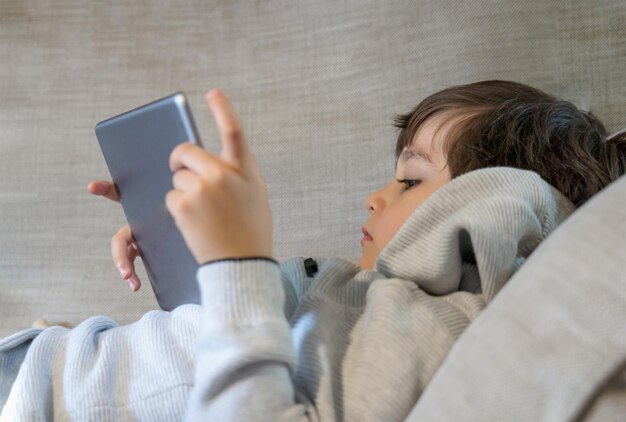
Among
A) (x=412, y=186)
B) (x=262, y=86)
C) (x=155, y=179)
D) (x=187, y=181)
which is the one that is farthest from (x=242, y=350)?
(x=262, y=86)

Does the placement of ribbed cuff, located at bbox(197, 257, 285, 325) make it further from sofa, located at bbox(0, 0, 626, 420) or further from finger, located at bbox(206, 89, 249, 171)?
sofa, located at bbox(0, 0, 626, 420)

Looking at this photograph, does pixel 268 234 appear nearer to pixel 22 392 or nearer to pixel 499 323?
pixel 499 323

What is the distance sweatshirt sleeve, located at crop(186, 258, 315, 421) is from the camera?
529 millimetres

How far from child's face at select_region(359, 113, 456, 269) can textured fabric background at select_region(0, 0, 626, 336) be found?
7.9 inches

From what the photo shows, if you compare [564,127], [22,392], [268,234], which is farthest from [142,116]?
[564,127]

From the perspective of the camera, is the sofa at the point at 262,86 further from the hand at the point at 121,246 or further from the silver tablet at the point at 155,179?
the silver tablet at the point at 155,179

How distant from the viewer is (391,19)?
3.73 ft

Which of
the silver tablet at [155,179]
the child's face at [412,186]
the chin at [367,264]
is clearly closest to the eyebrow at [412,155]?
the child's face at [412,186]

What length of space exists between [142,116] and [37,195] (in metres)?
0.51

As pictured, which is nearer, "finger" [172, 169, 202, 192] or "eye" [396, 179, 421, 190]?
"finger" [172, 169, 202, 192]

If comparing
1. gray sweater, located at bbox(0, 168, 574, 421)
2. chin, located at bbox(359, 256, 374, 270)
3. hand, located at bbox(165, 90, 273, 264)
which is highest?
hand, located at bbox(165, 90, 273, 264)

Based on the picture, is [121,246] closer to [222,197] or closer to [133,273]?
[133,273]

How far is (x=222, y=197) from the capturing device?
54 cm

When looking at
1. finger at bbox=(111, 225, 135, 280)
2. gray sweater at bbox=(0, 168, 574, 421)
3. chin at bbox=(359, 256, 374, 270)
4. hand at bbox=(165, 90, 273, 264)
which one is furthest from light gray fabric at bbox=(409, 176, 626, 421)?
finger at bbox=(111, 225, 135, 280)
